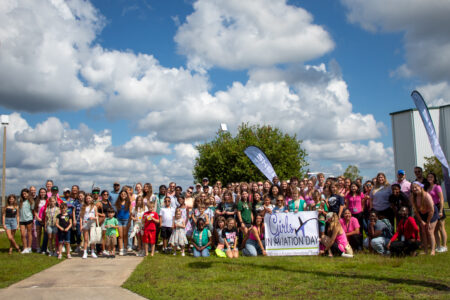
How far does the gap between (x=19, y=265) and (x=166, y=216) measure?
3.85m

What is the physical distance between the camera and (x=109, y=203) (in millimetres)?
11281

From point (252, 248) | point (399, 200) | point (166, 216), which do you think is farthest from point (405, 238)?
point (166, 216)

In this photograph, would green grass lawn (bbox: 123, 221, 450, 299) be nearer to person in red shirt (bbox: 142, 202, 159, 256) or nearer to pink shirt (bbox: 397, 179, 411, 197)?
person in red shirt (bbox: 142, 202, 159, 256)

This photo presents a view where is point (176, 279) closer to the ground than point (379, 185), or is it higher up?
closer to the ground

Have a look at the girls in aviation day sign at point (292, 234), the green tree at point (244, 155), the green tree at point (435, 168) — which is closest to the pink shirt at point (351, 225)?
the girls in aviation day sign at point (292, 234)

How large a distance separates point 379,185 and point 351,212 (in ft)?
3.37

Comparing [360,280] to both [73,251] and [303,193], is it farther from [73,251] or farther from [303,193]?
[73,251]

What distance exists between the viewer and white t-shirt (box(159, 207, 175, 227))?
11273mm

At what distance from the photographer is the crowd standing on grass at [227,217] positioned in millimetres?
9656

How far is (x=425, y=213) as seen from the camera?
9.59 metres

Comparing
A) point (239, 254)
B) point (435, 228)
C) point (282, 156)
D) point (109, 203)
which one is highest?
point (282, 156)

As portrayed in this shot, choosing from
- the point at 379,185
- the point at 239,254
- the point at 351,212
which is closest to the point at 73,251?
the point at 239,254

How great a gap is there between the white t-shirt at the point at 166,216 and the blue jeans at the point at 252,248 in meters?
2.34

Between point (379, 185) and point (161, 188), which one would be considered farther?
point (161, 188)
